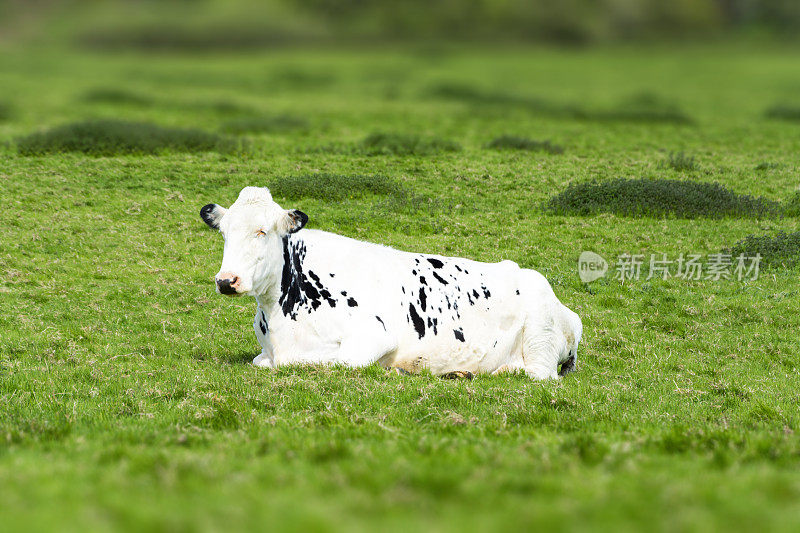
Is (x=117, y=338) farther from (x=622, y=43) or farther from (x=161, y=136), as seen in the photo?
(x=622, y=43)

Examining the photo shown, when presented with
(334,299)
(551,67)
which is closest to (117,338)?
(334,299)

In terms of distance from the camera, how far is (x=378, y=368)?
10.8m

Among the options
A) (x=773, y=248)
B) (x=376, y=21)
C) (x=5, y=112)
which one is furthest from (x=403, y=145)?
(x=376, y=21)

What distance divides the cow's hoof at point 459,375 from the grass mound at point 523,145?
18405mm

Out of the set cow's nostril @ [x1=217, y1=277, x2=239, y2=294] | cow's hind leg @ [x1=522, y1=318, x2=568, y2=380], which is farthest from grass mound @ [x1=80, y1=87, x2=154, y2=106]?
cow's hind leg @ [x1=522, y1=318, x2=568, y2=380]

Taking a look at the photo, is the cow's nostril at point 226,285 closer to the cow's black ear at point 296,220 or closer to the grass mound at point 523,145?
the cow's black ear at point 296,220

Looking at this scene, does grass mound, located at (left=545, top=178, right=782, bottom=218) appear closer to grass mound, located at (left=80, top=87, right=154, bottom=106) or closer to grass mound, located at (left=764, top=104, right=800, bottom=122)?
grass mound, located at (left=764, top=104, right=800, bottom=122)

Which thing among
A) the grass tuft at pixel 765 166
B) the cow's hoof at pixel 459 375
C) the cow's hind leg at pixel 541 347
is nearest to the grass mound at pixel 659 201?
the grass tuft at pixel 765 166

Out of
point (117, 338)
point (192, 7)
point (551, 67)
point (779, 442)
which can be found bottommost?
point (117, 338)

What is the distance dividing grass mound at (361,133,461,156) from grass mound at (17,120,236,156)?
531 cm

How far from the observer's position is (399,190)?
23.3m

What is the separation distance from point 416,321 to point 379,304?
0.68 meters

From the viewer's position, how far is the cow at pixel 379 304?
1115 centimetres

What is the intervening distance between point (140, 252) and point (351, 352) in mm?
10625
